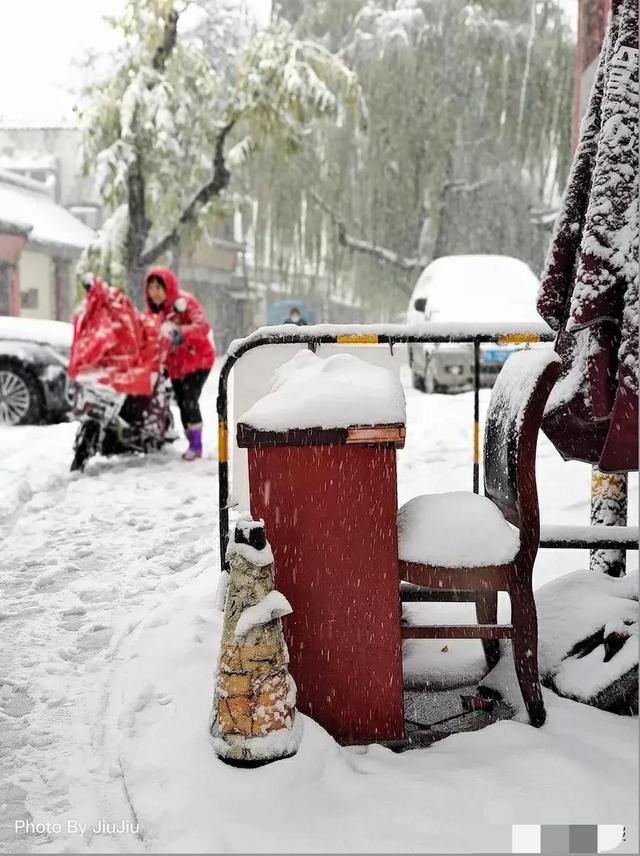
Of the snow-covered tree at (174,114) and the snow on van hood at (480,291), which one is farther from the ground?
the snow-covered tree at (174,114)

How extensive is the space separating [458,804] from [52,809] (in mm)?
1194

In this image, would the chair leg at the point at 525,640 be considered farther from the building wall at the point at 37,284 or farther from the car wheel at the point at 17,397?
the building wall at the point at 37,284

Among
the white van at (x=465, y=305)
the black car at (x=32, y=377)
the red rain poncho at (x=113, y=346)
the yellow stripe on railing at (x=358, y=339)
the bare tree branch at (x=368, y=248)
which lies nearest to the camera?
the yellow stripe on railing at (x=358, y=339)

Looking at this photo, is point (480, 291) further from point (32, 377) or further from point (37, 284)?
point (37, 284)

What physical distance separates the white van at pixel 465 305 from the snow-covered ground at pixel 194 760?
7700mm

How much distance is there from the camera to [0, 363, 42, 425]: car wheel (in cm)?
1047

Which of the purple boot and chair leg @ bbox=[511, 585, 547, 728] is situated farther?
the purple boot

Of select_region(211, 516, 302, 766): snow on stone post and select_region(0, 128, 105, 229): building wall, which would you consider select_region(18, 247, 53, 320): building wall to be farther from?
select_region(211, 516, 302, 766): snow on stone post

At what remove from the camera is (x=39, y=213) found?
2053 centimetres

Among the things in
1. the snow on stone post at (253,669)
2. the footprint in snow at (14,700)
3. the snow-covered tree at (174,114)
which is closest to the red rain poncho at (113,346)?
the footprint in snow at (14,700)

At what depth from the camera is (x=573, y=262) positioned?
121 inches

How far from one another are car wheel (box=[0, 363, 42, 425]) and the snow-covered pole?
8.36 metres

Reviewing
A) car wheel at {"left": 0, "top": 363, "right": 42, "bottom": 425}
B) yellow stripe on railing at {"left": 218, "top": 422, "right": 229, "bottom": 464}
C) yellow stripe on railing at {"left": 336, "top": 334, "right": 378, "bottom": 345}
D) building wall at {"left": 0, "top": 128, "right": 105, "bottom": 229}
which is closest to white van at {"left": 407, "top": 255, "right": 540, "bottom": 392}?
car wheel at {"left": 0, "top": 363, "right": 42, "bottom": 425}

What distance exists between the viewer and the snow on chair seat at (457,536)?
9.11 feet
